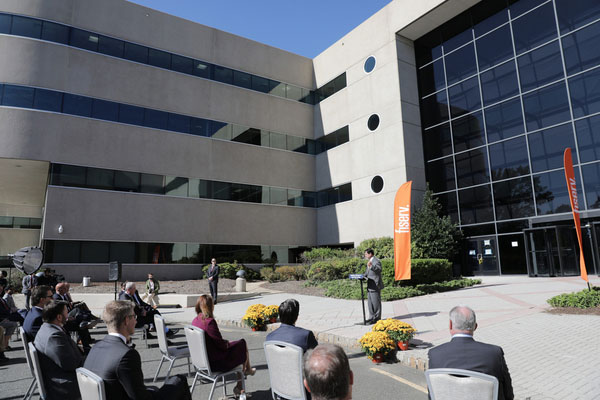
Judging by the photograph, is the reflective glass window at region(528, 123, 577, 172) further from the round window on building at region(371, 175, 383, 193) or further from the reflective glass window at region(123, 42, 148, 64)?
the reflective glass window at region(123, 42, 148, 64)

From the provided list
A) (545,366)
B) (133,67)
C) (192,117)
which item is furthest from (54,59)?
(545,366)

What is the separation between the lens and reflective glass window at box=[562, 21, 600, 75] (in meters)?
17.6

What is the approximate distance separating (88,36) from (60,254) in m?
12.9

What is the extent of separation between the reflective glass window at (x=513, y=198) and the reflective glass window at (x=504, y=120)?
8.56 ft

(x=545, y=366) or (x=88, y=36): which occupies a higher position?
(x=88, y=36)

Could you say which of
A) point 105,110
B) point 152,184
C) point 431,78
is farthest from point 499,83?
point 105,110

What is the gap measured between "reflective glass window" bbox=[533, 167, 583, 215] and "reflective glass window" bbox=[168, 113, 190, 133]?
20.7m

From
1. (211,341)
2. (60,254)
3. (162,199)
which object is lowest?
(211,341)

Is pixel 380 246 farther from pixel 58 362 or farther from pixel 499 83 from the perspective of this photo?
pixel 58 362

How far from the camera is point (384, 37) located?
81.5 feet

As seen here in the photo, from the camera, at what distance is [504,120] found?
2081 cm

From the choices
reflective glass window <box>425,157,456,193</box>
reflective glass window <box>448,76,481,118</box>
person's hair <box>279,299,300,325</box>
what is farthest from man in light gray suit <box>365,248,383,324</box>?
reflective glass window <box>448,76,481,118</box>

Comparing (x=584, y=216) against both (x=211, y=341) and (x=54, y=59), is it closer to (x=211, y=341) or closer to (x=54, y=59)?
(x=211, y=341)

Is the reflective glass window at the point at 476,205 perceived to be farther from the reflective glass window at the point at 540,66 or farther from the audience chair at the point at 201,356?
the audience chair at the point at 201,356
